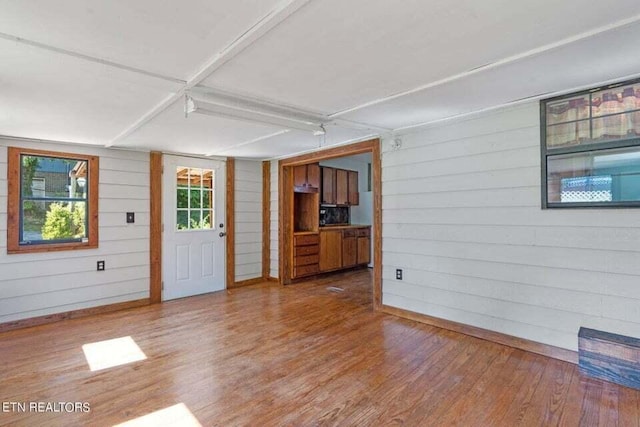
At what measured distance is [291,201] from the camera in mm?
5781

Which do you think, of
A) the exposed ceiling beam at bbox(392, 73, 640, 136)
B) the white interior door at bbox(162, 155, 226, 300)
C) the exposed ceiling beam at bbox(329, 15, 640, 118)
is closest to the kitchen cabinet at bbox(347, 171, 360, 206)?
the white interior door at bbox(162, 155, 226, 300)

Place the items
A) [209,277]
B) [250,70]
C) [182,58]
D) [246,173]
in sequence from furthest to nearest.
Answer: [246,173]
[209,277]
[250,70]
[182,58]

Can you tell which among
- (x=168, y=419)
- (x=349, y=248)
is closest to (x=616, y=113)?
(x=168, y=419)

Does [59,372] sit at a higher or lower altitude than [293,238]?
lower

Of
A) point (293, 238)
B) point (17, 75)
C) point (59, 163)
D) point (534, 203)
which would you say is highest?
point (17, 75)

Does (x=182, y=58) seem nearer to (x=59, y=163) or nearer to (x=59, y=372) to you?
(x=59, y=372)

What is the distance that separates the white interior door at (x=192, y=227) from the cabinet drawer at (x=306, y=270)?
48.7 inches

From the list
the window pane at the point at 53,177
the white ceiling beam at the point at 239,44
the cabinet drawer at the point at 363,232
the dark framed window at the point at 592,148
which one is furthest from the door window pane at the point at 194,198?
the dark framed window at the point at 592,148

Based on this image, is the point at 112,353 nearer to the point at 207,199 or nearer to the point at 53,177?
the point at 53,177

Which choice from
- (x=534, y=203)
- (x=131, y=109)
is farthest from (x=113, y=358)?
(x=534, y=203)

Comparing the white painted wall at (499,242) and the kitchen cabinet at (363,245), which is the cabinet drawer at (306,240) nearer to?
the kitchen cabinet at (363,245)

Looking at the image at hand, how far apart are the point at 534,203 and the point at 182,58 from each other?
2938mm

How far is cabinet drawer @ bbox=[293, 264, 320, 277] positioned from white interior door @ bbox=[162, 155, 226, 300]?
1237mm

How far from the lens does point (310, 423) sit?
1979mm
